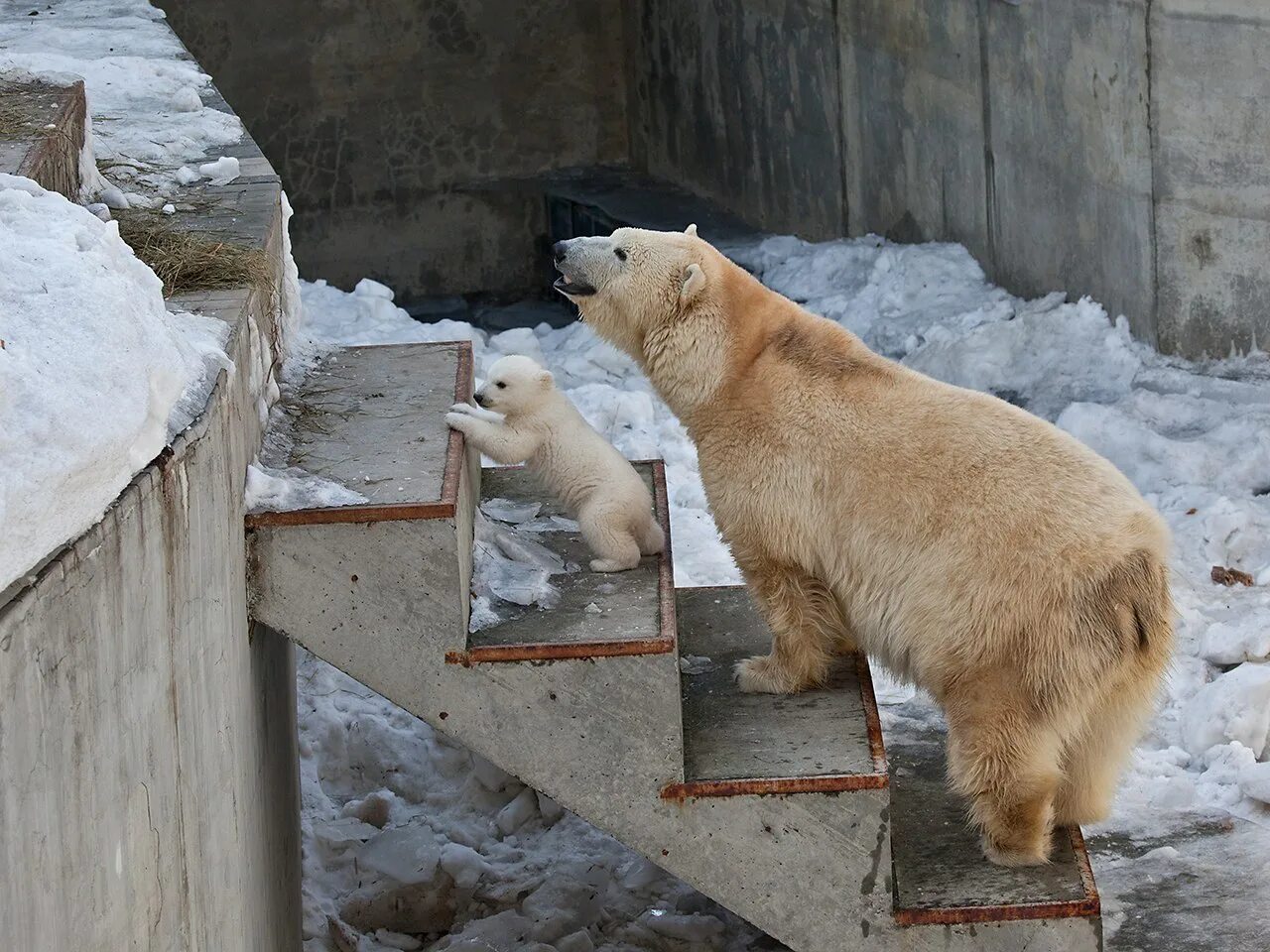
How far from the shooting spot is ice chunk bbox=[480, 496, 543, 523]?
455cm

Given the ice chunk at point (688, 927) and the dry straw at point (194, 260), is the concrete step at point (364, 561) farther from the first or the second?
the ice chunk at point (688, 927)

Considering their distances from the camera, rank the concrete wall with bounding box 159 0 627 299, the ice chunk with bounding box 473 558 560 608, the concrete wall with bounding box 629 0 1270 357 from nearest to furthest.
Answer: the ice chunk with bounding box 473 558 560 608 < the concrete wall with bounding box 629 0 1270 357 < the concrete wall with bounding box 159 0 627 299

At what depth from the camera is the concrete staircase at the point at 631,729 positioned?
11.4 feet

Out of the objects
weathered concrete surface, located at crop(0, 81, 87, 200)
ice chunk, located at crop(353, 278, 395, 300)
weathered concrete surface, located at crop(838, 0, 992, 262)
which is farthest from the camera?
ice chunk, located at crop(353, 278, 395, 300)

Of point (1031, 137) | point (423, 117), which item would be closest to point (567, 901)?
point (1031, 137)

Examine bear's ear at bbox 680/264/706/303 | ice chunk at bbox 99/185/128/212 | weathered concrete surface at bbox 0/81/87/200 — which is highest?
weathered concrete surface at bbox 0/81/87/200

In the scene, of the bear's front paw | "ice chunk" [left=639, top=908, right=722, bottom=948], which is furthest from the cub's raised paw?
"ice chunk" [left=639, top=908, right=722, bottom=948]

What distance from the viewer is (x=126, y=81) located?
251 inches

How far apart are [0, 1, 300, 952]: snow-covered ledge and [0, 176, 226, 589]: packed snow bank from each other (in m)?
0.03

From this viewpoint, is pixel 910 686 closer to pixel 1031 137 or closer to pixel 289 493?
pixel 289 493

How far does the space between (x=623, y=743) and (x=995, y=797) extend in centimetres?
82

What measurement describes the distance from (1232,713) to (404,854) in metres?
2.50

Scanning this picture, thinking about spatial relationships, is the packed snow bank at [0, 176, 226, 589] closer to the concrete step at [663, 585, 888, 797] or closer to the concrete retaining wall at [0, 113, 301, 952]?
the concrete retaining wall at [0, 113, 301, 952]

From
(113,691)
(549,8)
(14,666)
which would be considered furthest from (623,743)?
(549,8)
